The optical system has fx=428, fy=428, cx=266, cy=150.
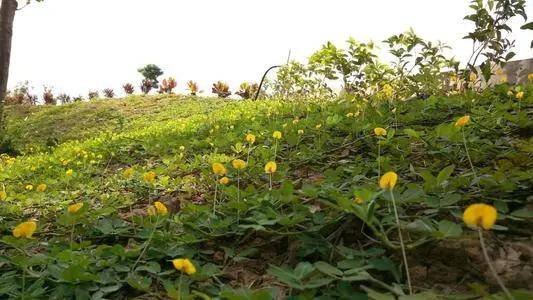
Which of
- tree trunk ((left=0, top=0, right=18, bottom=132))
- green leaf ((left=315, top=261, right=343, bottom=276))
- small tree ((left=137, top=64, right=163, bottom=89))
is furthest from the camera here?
small tree ((left=137, top=64, right=163, bottom=89))

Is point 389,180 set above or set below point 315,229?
above

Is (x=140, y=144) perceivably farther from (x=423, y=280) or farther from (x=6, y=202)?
(x=423, y=280)

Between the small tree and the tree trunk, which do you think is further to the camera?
the small tree

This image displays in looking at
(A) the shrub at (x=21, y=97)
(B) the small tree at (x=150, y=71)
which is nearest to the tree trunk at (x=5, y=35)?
(A) the shrub at (x=21, y=97)

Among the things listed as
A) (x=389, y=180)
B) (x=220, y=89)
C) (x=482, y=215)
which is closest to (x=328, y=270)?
(x=389, y=180)

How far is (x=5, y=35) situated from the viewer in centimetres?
976

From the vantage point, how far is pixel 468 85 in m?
3.84

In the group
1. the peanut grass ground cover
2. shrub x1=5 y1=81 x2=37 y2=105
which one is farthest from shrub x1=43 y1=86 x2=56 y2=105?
the peanut grass ground cover

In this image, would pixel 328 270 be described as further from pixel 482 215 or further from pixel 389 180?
pixel 482 215

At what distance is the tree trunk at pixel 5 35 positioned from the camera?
9562 millimetres

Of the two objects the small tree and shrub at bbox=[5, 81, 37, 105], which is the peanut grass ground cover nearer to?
shrub at bbox=[5, 81, 37, 105]

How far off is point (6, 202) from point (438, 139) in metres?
2.64

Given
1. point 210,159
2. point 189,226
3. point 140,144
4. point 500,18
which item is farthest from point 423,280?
point 140,144

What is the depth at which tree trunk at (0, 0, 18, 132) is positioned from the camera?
9562 millimetres
